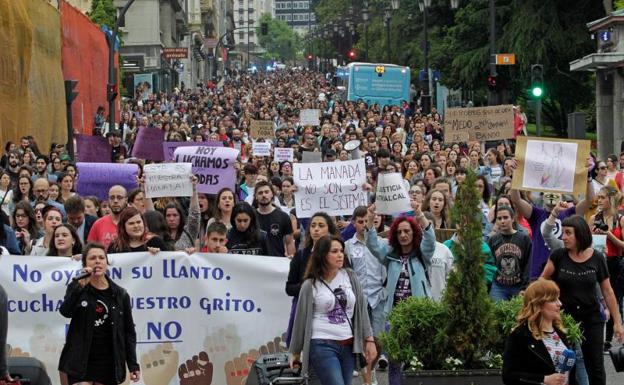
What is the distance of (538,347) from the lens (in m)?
7.64

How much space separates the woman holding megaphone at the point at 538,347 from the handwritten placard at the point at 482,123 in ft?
48.8

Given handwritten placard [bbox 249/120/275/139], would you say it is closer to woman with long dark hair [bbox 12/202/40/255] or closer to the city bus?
woman with long dark hair [bbox 12/202/40/255]

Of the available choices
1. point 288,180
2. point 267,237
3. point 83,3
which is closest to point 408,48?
point 83,3

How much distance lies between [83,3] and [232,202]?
49.6 meters

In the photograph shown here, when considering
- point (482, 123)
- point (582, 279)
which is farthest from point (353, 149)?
point (582, 279)

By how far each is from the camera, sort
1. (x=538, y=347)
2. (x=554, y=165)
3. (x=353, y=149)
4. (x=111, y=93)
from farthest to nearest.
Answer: (x=111, y=93) < (x=353, y=149) < (x=554, y=165) < (x=538, y=347)

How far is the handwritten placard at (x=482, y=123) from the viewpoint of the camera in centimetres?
2258

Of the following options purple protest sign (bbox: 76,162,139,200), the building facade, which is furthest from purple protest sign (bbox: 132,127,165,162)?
the building facade

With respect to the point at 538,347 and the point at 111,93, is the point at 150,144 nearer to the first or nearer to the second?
the point at 111,93

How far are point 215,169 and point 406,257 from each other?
4.28 meters

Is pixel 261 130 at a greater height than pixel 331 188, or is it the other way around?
pixel 261 130

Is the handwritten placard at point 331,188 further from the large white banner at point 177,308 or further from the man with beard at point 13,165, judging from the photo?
the man with beard at point 13,165

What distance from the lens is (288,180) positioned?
16.9 m

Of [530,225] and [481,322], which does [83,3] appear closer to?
[530,225]
